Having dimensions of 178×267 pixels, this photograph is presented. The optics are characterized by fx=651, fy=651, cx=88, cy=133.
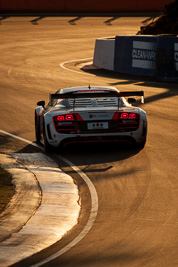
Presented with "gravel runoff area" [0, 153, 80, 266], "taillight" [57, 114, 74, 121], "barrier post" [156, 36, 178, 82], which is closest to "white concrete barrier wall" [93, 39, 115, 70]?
"barrier post" [156, 36, 178, 82]

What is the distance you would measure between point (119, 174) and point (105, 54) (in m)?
19.3

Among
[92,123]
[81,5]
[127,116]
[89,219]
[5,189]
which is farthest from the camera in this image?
[81,5]

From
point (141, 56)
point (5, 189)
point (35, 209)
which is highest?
point (35, 209)

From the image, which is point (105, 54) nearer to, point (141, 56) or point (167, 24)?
point (141, 56)

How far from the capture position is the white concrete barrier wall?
29281mm

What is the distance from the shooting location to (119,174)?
36.7 ft

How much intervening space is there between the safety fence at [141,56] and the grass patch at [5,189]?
47.3ft

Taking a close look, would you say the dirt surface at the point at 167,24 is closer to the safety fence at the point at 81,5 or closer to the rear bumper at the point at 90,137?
the safety fence at the point at 81,5

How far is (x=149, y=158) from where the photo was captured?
40.6ft

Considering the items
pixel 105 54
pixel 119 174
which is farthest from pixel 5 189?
pixel 105 54

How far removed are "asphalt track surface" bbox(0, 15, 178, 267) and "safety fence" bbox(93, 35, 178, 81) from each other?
638 mm

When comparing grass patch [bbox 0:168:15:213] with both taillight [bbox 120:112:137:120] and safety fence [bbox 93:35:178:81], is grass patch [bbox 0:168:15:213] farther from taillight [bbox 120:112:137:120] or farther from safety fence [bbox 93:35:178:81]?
safety fence [bbox 93:35:178:81]

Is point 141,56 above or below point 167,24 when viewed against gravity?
above

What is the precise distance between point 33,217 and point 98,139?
4113 mm
